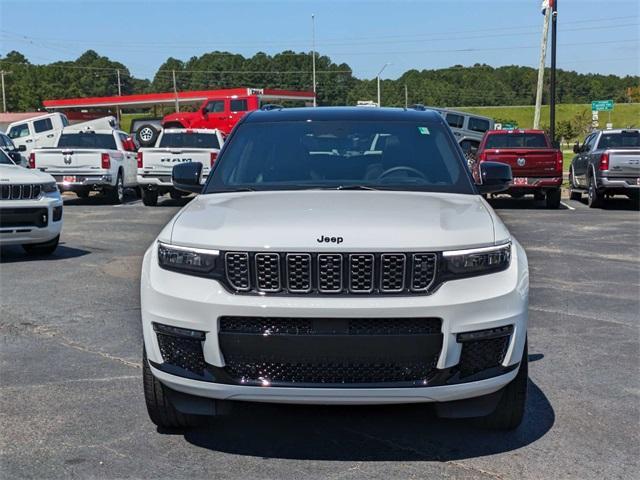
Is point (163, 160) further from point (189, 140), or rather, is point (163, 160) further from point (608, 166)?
point (608, 166)

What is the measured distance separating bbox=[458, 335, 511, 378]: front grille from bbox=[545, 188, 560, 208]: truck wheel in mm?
15213

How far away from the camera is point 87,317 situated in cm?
703

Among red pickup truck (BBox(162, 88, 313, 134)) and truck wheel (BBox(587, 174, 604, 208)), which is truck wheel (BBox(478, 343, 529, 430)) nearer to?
truck wheel (BBox(587, 174, 604, 208))

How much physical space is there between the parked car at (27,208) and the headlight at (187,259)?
662cm

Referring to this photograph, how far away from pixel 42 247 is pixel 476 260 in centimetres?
817

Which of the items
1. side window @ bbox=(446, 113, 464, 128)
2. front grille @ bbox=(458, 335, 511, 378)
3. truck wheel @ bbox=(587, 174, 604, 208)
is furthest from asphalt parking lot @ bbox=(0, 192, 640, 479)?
side window @ bbox=(446, 113, 464, 128)

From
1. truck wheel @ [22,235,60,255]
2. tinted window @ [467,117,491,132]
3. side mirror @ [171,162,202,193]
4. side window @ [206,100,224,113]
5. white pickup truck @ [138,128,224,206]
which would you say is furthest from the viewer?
side window @ [206,100,224,113]

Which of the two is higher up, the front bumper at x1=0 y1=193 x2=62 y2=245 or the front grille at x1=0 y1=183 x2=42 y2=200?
the front grille at x1=0 y1=183 x2=42 y2=200

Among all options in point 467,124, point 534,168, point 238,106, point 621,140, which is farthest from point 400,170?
point 238,106

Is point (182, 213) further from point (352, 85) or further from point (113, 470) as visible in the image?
point (352, 85)

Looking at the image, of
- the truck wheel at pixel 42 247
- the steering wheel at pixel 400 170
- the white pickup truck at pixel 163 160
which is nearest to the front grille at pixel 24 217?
the truck wheel at pixel 42 247

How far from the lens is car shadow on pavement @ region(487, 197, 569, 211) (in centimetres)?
1865

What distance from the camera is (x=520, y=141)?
19344 mm

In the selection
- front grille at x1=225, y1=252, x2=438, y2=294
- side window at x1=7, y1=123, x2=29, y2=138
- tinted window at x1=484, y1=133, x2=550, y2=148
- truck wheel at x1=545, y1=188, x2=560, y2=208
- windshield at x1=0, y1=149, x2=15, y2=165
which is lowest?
truck wheel at x1=545, y1=188, x2=560, y2=208
